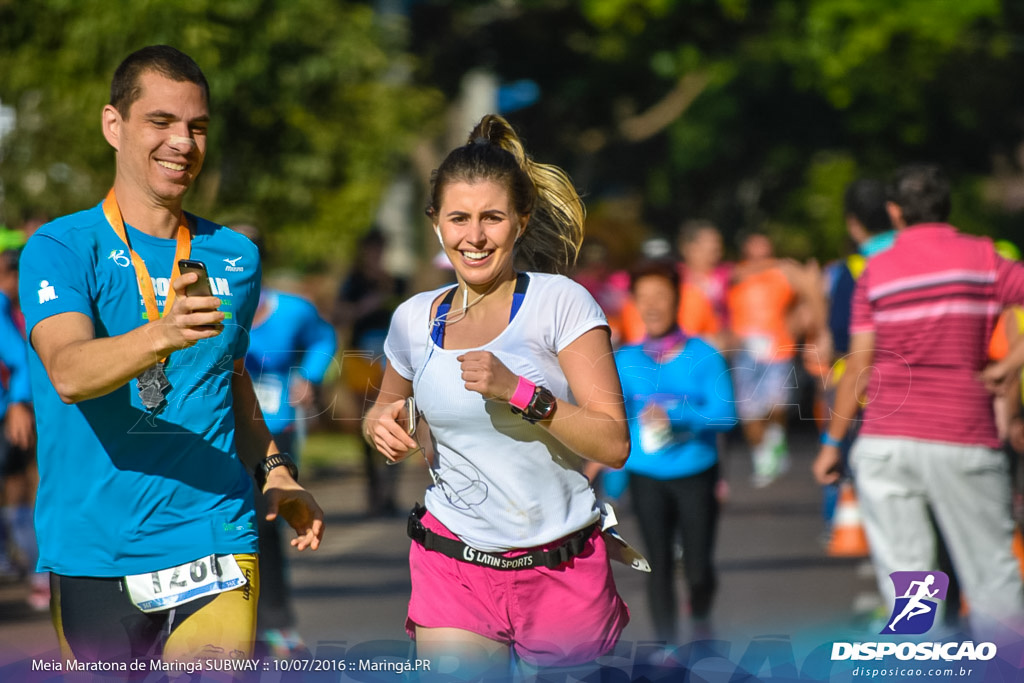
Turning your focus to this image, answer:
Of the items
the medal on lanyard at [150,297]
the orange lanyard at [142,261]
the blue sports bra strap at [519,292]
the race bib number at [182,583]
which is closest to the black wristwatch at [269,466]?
the race bib number at [182,583]

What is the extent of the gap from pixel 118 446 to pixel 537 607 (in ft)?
3.61

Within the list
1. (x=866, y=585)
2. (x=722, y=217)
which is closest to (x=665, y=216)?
(x=722, y=217)

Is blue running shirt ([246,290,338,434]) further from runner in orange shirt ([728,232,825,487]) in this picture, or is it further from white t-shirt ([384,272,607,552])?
runner in orange shirt ([728,232,825,487])

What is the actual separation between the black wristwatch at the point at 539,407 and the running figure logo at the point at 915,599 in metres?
2.01

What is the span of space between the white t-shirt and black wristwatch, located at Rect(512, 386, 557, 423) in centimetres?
18

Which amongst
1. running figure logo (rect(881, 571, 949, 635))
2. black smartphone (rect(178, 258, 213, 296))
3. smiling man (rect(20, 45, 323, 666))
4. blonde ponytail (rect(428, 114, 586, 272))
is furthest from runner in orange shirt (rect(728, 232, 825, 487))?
black smartphone (rect(178, 258, 213, 296))

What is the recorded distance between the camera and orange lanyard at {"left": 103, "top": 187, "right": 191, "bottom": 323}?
12.4 feet

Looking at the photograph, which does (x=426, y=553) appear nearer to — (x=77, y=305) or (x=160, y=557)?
(x=160, y=557)

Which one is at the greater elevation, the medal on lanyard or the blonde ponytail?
the blonde ponytail

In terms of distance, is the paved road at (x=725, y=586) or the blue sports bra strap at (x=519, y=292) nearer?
the blue sports bra strap at (x=519, y=292)

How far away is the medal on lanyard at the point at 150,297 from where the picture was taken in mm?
3717

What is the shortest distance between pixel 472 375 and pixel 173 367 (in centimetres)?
72

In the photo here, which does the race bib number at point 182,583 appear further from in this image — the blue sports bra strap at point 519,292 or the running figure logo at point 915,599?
the running figure logo at point 915,599

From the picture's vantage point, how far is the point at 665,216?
41.4 meters
